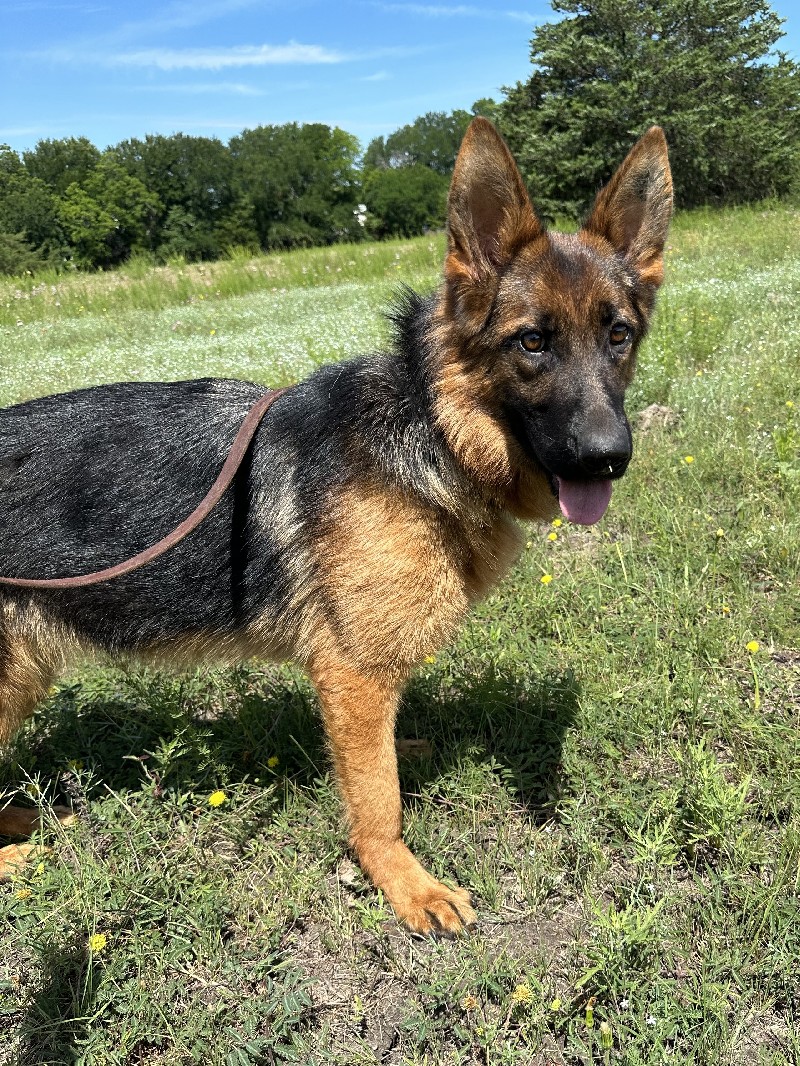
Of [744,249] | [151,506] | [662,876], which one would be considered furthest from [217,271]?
[662,876]

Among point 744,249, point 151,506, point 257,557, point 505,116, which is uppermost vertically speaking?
point 505,116

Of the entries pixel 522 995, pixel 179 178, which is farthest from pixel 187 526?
pixel 179 178

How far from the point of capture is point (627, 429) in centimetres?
203

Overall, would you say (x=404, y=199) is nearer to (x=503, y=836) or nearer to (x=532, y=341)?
(x=532, y=341)

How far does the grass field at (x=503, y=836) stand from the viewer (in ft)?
6.59

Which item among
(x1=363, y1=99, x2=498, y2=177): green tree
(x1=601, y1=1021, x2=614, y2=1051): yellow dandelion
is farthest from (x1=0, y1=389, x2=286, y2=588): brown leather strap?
(x1=363, y1=99, x2=498, y2=177): green tree

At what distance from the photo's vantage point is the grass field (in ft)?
6.59

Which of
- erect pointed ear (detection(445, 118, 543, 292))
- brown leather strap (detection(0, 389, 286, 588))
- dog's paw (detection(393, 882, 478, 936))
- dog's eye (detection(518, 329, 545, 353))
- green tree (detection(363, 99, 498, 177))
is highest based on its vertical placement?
green tree (detection(363, 99, 498, 177))

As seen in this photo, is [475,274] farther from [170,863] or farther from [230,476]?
[170,863]

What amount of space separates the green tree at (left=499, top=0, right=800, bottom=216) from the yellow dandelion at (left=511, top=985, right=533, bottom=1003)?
91.2 ft

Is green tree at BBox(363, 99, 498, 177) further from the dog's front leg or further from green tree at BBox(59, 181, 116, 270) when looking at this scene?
the dog's front leg

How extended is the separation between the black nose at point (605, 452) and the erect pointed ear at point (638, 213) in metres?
0.84

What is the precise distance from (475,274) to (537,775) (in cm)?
200

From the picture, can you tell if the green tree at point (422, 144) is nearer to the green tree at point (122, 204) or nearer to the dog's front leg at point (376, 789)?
the green tree at point (122, 204)
